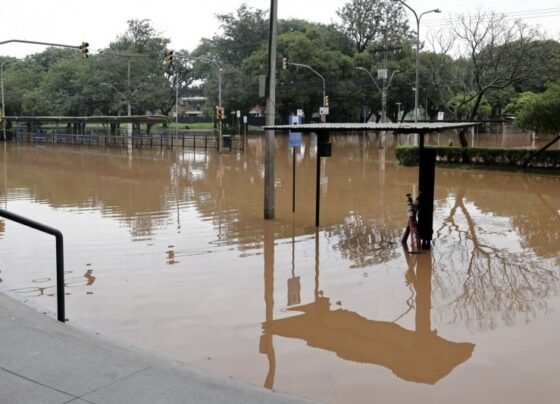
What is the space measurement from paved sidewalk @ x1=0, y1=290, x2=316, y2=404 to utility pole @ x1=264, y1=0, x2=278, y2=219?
33.2 ft

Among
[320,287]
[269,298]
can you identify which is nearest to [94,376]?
[269,298]

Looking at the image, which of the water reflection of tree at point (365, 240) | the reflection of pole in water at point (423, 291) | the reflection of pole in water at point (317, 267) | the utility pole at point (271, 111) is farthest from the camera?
the utility pole at point (271, 111)

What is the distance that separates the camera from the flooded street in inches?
264

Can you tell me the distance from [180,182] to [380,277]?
16.7 metres

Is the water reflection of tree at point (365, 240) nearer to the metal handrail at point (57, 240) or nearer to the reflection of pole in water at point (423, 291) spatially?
the reflection of pole in water at point (423, 291)

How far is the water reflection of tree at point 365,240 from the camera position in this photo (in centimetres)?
1224

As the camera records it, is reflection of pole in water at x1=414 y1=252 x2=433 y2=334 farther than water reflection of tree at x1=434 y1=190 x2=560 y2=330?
No

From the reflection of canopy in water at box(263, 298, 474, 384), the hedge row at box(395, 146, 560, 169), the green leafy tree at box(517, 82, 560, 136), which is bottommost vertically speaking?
the reflection of canopy in water at box(263, 298, 474, 384)

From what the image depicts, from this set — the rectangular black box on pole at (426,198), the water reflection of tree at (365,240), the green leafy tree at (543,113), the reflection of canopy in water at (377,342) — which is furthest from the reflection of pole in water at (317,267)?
the green leafy tree at (543,113)

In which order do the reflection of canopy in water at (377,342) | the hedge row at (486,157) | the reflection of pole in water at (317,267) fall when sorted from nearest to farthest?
the reflection of canopy in water at (377,342), the reflection of pole in water at (317,267), the hedge row at (486,157)

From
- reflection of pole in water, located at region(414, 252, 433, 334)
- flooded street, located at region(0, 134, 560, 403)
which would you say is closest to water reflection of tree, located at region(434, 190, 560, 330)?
flooded street, located at region(0, 134, 560, 403)

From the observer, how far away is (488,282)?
34.3 feet

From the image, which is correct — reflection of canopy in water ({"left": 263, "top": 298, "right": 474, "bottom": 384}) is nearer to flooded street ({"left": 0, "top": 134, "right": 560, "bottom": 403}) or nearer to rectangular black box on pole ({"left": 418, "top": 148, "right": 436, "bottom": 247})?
flooded street ({"left": 0, "top": 134, "right": 560, "bottom": 403})

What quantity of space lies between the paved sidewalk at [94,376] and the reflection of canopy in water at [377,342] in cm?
219
